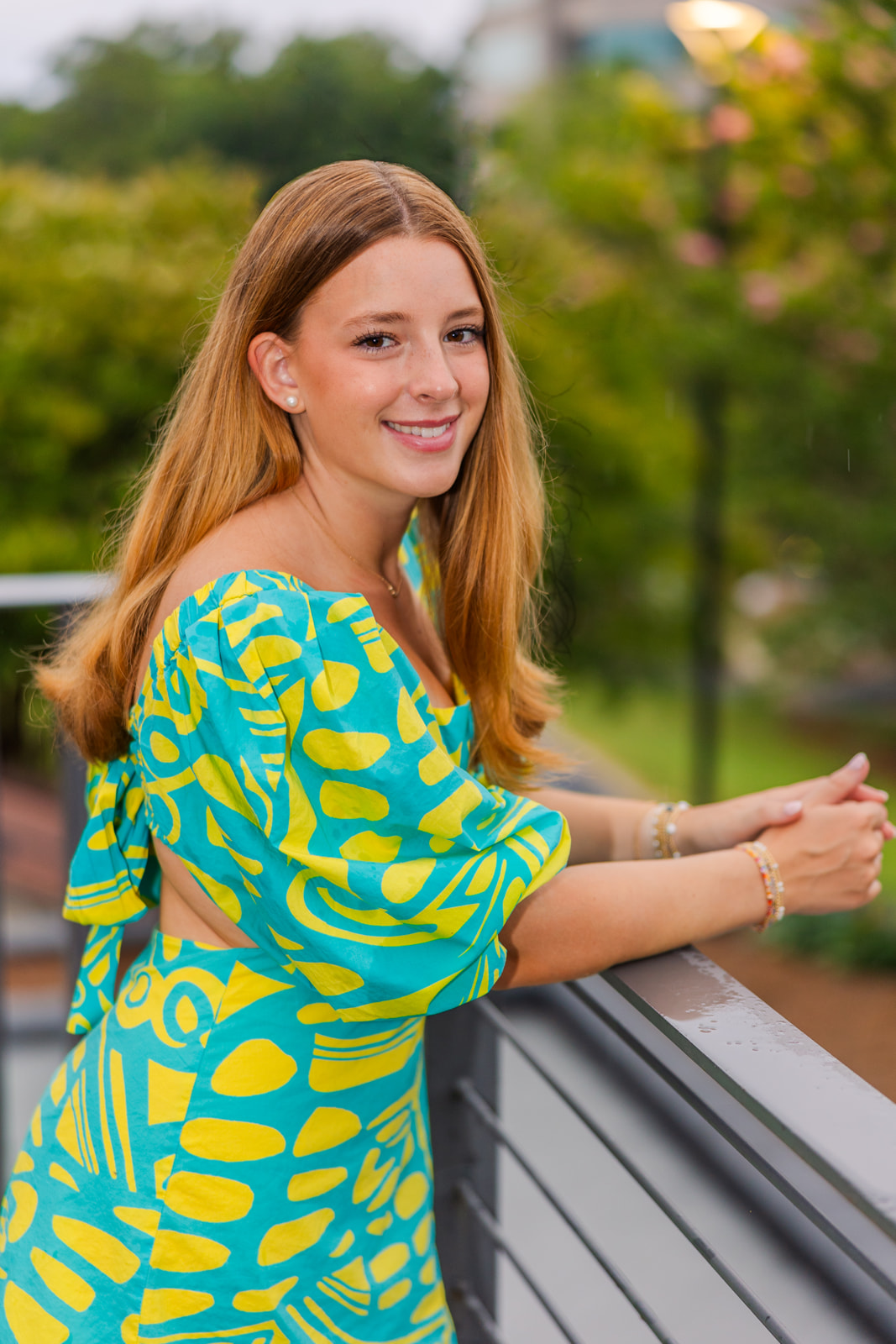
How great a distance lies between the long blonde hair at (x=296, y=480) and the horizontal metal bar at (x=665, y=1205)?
1.17ft

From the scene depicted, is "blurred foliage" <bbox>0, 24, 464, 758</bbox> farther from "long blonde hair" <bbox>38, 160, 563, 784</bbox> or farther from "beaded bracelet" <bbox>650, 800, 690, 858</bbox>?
"beaded bracelet" <bbox>650, 800, 690, 858</bbox>

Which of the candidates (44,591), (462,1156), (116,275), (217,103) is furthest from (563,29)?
(462,1156)

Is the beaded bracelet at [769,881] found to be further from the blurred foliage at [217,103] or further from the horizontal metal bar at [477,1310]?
the blurred foliage at [217,103]

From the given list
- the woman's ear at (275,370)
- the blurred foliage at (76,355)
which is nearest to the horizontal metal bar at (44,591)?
the woman's ear at (275,370)

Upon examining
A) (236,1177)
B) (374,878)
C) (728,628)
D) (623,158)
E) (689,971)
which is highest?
(623,158)

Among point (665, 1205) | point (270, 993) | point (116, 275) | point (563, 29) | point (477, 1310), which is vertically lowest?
point (477, 1310)

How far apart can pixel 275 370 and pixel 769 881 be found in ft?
2.52

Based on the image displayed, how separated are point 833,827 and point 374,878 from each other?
61 centimetres

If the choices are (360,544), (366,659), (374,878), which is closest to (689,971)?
(374,878)

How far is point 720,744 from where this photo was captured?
7473 millimetres

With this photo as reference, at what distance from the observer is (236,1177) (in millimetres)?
1280

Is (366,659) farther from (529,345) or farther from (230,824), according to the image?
(529,345)

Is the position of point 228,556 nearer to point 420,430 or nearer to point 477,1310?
point 420,430

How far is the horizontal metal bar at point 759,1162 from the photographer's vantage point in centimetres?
81
